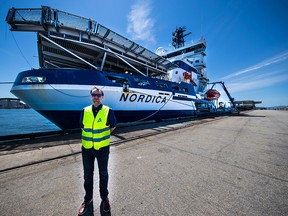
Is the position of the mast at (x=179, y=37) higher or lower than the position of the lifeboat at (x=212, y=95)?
higher

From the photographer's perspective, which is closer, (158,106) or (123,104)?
(123,104)

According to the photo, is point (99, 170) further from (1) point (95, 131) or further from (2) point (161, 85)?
(2) point (161, 85)

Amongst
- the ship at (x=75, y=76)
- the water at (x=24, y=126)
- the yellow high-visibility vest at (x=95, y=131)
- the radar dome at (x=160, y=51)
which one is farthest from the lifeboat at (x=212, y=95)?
the water at (x=24, y=126)

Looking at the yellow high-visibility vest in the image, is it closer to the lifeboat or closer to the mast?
the lifeboat

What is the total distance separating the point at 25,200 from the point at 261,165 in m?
4.71

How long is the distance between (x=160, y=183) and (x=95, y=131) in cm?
153

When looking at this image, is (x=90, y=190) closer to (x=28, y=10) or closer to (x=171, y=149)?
(x=171, y=149)

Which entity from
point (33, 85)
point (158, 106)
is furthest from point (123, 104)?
point (33, 85)

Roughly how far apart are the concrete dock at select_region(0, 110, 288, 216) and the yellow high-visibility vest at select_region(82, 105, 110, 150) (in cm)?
90

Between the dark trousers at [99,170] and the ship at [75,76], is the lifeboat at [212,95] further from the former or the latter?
the dark trousers at [99,170]

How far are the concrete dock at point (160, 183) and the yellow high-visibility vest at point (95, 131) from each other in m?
0.90

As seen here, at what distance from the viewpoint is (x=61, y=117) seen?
614 centimetres

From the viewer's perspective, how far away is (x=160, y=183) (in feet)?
7.06

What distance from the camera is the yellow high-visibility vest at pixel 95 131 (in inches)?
66.2
